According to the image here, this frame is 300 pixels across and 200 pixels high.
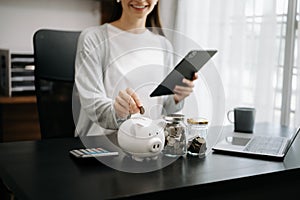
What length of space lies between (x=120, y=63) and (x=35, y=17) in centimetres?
155

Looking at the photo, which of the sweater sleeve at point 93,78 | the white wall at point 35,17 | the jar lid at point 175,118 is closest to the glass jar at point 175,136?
the jar lid at point 175,118

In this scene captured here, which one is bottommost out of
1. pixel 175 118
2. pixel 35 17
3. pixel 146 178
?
pixel 146 178

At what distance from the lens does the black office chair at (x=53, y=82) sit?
1.73m

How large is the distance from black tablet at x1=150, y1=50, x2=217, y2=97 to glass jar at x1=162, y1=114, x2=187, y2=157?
15cm

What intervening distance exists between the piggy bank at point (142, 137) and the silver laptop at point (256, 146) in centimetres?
25

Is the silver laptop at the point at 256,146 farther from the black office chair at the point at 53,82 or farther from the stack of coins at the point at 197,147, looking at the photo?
the black office chair at the point at 53,82

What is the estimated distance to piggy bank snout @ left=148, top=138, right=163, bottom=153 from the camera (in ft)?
3.32

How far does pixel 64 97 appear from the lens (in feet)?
5.90

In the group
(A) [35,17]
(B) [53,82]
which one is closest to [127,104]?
(B) [53,82]

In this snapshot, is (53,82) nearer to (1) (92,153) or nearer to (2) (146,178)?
(1) (92,153)

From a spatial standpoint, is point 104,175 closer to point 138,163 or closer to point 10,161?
point 138,163

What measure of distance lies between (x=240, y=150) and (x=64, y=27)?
87.2 inches

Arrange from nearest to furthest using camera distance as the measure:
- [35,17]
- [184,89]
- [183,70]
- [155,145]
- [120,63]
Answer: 1. [155,145]
2. [183,70]
3. [184,89]
4. [120,63]
5. [35,17]

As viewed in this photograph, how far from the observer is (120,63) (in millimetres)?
1675
